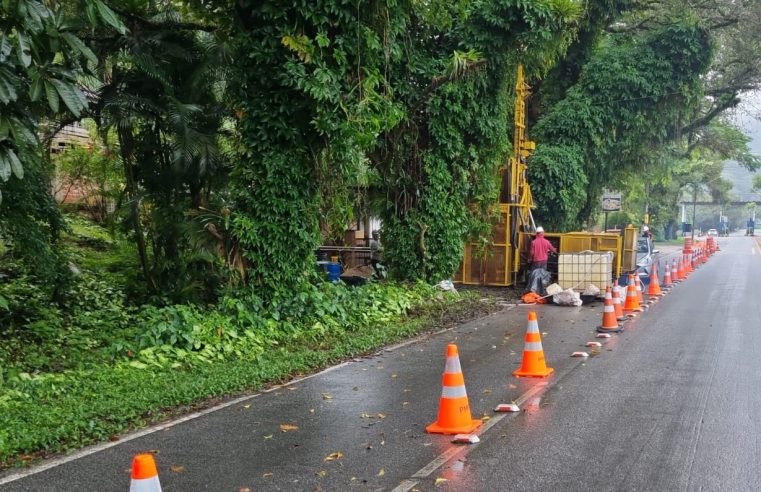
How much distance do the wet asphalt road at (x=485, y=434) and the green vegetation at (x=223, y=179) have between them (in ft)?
2.86

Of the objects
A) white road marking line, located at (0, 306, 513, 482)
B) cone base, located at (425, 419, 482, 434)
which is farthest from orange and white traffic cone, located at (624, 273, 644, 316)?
cone base, located at (425, 419, 482, 434)

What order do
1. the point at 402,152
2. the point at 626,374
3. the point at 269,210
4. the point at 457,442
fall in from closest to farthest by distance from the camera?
the point at 457,442
the point at 626,374
the point at 269,210
the point at 402,152

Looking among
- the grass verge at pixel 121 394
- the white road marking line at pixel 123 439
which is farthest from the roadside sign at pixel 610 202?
the white road marking line at pixel 123 439

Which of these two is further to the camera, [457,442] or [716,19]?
[716,19]

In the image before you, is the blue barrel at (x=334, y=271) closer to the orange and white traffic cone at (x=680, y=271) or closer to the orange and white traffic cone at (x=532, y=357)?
the orange and white traffic cone at (x=532, y=357)

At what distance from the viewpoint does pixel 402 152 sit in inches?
619

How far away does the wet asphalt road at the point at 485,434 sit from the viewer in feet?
16.3

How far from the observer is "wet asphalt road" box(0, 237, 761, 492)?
4969 mm

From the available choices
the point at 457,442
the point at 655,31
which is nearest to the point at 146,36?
the point at 457,442

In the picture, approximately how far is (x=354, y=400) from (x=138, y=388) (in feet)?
7.74

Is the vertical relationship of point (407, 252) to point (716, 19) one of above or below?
below

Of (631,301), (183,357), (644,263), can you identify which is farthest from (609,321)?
(644,263)

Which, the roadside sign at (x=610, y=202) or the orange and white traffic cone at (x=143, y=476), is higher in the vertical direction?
the roadside sign at (x=610, y=202)

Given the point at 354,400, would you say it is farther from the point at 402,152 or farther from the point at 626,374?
the point at 402,152
